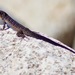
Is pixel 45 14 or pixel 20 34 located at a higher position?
pixel 20 34

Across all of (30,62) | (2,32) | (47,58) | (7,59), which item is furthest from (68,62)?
(2,32)

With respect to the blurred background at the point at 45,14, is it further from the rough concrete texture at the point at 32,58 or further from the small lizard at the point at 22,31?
the rough concrete texture at the point at 32,58

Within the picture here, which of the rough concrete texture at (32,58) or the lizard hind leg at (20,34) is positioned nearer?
→ the rough concrete texture at (32,58)

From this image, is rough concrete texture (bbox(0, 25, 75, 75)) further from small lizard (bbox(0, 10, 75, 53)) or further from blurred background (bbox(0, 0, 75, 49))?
blurred background (bbox(0, 0, 75, 49))

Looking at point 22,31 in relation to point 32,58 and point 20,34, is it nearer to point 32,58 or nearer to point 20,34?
point 20,34

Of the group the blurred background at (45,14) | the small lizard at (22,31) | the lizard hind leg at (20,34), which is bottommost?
the blurred background at (45,14)

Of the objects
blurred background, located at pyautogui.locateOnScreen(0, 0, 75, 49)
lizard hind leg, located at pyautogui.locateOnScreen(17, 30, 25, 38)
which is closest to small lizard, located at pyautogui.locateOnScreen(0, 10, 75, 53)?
lizard hind leg, located at pyautogui.locateOnScreen(17, 30, 25, 38)

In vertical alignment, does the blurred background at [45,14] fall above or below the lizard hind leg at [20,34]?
below

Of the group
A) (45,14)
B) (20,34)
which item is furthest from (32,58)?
(45,14)

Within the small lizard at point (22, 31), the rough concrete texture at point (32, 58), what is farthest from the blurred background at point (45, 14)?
the rough concrete texture at point (32, 58)
